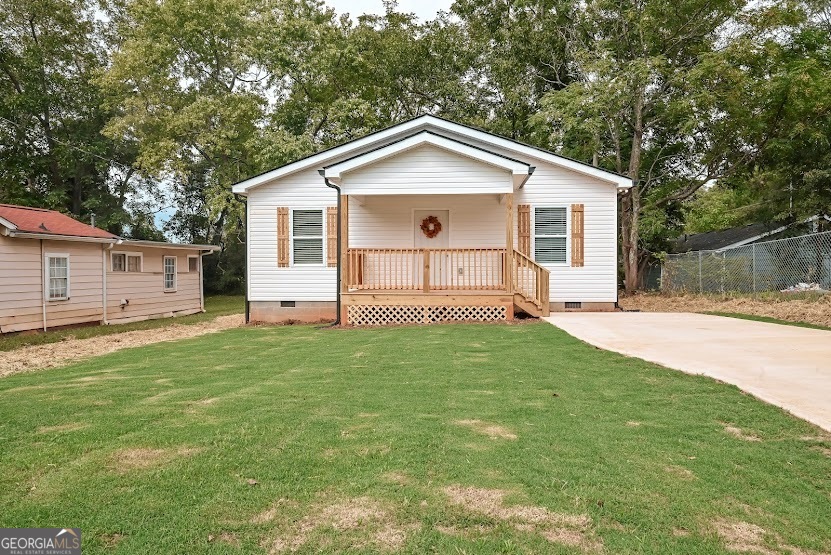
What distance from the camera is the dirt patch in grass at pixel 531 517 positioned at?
222cm

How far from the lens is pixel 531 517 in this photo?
7.88 ft

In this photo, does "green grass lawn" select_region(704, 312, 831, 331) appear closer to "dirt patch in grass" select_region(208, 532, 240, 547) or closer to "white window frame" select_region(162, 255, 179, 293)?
"dirt patch in grass" select_region(208, 532, 240, 547)

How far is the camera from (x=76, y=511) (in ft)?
8.13

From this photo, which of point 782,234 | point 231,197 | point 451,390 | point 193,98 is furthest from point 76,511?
point 193,98

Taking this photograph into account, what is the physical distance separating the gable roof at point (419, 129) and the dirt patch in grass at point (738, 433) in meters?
Answer: 9.34

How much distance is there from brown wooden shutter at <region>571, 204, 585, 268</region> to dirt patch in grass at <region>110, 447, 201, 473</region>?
1075cm

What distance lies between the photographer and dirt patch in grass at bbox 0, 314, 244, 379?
8.13 metres

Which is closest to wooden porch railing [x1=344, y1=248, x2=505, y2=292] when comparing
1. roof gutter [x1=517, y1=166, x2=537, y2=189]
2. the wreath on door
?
the wreath on door

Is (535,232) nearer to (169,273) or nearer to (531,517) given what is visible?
(531,517)

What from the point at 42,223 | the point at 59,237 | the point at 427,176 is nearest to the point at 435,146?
the point at 427,176

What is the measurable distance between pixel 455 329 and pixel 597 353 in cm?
348

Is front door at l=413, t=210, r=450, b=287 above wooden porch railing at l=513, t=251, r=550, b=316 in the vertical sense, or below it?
above

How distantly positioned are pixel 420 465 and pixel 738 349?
5.57m

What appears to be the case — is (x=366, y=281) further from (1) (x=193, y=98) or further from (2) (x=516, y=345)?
(1) (x=193, y=98)
